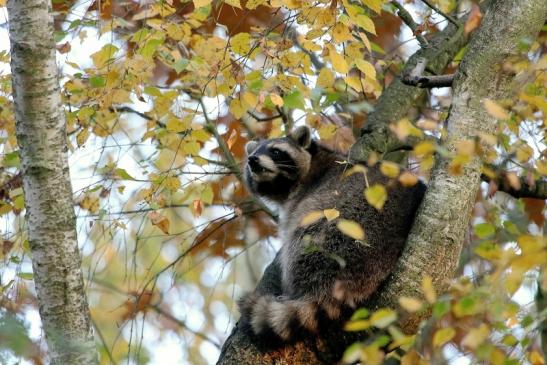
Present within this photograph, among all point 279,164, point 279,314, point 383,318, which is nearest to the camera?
point 383,318

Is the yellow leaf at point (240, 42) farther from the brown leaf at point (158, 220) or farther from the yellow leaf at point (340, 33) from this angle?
the brown leaf at point (158, 220)

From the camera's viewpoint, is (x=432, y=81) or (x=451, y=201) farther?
(x=432, y=81)

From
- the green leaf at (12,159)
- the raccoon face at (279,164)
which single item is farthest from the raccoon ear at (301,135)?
the green leaf at (12,159)

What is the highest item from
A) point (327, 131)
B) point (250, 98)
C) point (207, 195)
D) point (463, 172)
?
point (327, 131)

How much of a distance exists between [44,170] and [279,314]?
6.47 ft

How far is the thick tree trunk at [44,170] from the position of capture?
4438 mm

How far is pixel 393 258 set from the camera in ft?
19.1

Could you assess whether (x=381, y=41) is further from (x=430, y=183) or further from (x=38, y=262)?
(x=38, y=262)

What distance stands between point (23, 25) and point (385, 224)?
3100 millimetres

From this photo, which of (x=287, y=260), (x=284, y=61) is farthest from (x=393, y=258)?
(x=284, y=61)

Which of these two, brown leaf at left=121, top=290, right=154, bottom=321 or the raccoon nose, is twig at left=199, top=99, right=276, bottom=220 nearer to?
the raccoon nose

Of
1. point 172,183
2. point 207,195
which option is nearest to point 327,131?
point 207,195

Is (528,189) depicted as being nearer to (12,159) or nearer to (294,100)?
(294,100)

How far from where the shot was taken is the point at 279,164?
8.15m
